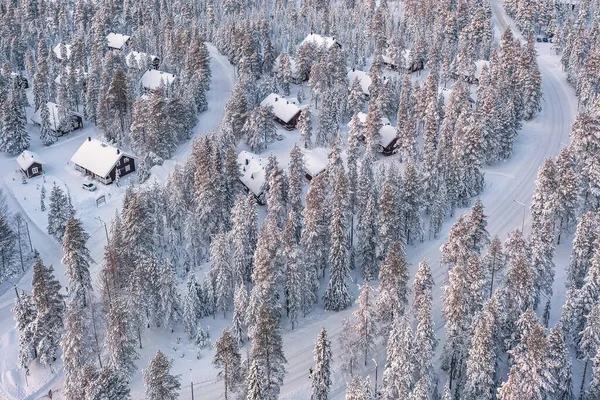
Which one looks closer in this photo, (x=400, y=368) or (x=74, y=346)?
(x=400, y=368)

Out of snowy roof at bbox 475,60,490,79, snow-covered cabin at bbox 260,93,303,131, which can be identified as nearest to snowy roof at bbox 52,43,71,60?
snow-covered cabin at bbox 260,93,303,131

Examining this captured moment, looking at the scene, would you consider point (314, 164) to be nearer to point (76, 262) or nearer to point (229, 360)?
point (76, 262)

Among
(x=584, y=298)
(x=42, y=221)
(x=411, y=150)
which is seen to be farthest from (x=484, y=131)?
(x=42, y=221)

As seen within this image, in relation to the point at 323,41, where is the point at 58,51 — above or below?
below

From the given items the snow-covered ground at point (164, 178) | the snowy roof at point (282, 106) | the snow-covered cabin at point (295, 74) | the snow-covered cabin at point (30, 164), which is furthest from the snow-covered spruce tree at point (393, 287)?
the snow-covered cabin at point (295, 74)

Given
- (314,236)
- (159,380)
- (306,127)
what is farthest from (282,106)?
(159,380)

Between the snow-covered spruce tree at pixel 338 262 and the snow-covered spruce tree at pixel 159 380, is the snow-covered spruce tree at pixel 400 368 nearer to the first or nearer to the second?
the snow-covered spruce tree at pixel 338 262

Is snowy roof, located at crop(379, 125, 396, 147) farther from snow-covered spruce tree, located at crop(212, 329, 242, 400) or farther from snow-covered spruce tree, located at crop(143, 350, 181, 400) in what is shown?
snow-covered spruce tree, located at crop(143, 350, 181, 400)

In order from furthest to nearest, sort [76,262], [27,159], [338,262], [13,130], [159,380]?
1. [13,130]
2. [27,159]
3. [338,262]
4. [76,262]
5. [159,380]
